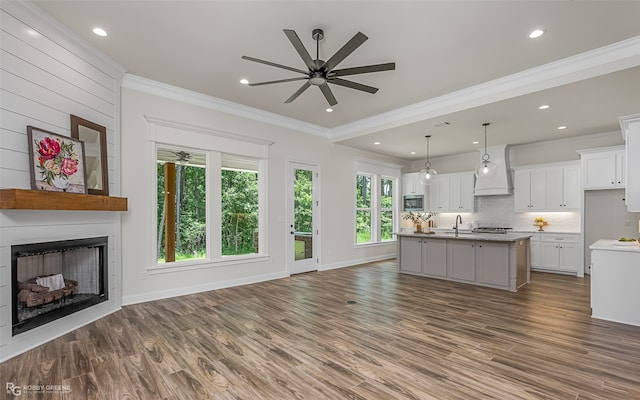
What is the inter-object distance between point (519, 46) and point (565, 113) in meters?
2.39

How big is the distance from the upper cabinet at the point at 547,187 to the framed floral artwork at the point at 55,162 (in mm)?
8307

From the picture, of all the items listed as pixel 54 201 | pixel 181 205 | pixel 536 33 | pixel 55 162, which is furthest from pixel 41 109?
pixel 536 33

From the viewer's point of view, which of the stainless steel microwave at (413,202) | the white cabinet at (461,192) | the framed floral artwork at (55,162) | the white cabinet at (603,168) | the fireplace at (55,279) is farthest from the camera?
the stainless steel microwave at (413,202)

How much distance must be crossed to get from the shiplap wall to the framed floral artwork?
74mm

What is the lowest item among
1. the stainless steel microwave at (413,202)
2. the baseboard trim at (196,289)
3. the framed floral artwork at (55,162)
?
the baseboard trim at (196,289)

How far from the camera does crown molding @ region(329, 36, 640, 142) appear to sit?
135 inches

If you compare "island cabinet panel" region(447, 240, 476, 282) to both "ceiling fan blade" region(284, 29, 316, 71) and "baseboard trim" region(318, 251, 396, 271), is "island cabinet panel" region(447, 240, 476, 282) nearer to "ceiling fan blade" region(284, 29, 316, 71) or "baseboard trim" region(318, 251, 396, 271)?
"baseboard trim" region(318, 251, 396, 271)

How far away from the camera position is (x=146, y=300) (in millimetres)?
4422

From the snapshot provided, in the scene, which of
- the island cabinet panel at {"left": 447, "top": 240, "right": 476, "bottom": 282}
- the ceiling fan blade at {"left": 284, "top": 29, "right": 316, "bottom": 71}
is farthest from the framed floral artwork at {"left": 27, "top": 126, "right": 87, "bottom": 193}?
the island cabinet panel at {"left": 447, "top": 240, "right": 476, "bottom": 282}

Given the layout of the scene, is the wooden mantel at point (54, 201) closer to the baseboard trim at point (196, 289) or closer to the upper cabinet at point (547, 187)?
the baseboard trim at point (196, 289)

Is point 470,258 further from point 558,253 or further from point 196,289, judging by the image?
point 196,289

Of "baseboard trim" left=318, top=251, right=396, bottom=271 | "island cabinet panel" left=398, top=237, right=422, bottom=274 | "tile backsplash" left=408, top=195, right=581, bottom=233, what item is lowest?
"baseboard trim" left=318, top=251, right=396, bottom=271

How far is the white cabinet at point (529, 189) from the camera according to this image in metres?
6.96

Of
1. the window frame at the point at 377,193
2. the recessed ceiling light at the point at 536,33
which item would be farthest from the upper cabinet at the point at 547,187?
the recessed ceiling light at the point at 536,33
